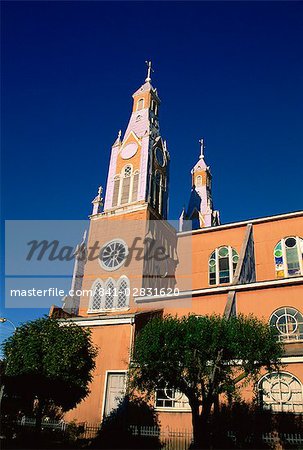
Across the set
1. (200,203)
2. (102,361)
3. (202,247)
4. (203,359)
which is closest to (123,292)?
(202,247)

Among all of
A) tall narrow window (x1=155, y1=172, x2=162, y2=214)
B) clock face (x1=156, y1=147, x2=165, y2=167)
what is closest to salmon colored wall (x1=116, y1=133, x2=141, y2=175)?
clock face (x1=156, y1=147, x2=165, y2=167)

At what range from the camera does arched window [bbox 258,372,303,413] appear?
58.5ft

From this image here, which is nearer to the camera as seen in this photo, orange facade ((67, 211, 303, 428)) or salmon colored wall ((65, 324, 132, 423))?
orange facade ((67, 211, 303, 428))

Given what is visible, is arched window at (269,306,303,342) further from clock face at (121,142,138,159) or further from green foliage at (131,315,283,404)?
clock face at (121,142,138,159)

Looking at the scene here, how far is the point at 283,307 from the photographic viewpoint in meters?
21.6

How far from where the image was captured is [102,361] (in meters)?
22.6

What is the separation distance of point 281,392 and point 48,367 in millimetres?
11106

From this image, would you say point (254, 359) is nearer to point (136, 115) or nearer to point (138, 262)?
point (138, 262)

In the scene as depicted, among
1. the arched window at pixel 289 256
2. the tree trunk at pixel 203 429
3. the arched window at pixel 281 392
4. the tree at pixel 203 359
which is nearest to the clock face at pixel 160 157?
the arched window at pixel 289 256

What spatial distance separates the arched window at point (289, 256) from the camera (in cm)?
2545

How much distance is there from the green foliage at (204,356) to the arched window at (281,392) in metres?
2.53

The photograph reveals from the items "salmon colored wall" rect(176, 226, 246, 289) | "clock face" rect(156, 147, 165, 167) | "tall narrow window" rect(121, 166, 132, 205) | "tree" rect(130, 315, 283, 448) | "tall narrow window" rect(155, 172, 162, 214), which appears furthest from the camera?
"clock face" rect(156, 147, 165, 167)

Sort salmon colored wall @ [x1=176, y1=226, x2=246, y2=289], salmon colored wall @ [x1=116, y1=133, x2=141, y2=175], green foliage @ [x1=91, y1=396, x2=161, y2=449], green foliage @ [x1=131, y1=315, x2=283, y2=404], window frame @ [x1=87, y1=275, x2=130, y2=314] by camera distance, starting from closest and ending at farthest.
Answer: green foliage @ [x1=131, y1=315, x2=283, y2=404]
green foliage @ [x1=91, y1=396, x2=161, y2=449]
salmon colored wall @ [x1=176, y1=226, x2=246, y2=289]
window frame @ [x1=87, y1=275, x2=130, y2=314]
salmon colored wall @ [x1=116, y1=133, x2=141, y2=175]

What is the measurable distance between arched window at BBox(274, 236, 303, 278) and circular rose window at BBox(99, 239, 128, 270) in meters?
12.4
